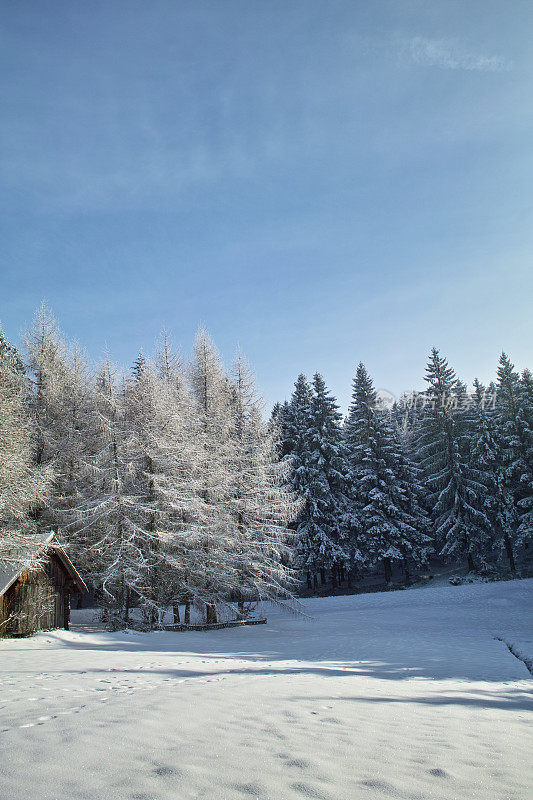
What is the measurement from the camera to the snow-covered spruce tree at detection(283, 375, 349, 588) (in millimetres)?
33656

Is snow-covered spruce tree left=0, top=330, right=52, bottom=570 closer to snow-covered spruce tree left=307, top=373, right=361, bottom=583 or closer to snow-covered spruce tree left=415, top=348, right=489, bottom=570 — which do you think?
snow-covered spruce tree left=307, top=373, right=361, bottom=583

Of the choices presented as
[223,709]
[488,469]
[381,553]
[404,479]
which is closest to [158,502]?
[223,709]

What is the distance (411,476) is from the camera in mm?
38625

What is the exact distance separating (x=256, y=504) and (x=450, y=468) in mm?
21026

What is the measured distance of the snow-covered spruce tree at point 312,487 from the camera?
33.7 m

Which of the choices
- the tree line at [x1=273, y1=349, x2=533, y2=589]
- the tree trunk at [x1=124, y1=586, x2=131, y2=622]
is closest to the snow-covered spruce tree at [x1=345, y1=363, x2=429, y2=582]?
the tree line at [x1=273, y1=349, x2=533, y2=589]

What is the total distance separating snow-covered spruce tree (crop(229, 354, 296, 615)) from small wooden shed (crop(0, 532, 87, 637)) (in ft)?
24.7

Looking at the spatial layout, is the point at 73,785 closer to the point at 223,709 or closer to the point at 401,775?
the point at 401,775

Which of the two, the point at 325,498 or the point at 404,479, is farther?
the point at 404,479

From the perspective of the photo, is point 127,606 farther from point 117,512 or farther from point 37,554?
point 37,554

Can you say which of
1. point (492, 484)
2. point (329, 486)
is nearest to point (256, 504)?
point (329, 486)

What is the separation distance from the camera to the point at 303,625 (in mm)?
21125

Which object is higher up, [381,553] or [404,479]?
[404,479]

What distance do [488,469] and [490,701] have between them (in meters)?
32.8
